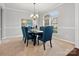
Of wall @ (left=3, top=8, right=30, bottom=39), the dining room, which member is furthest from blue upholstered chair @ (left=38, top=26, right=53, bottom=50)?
wall @ (left=3, top=8, right=30, bottom=39)

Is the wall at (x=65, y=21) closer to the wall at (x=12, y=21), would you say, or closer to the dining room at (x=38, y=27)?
the dining room at (x=38, y=27)

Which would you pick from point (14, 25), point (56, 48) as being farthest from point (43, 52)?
point (14, 25)

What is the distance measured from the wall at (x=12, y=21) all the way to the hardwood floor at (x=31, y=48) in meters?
0.14

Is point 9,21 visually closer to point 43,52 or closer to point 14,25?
point 14,25

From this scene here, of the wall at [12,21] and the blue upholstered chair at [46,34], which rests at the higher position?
the wall at [12,21]

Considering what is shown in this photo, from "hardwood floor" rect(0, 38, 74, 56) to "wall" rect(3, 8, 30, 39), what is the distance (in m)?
0.14

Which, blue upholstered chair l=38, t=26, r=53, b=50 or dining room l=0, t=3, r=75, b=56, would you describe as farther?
blue upholstered chair l=38, t=26, r=53, b=50

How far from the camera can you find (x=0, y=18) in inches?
74.9

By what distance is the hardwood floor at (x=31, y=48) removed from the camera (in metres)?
1.98

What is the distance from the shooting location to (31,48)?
213 centimetres

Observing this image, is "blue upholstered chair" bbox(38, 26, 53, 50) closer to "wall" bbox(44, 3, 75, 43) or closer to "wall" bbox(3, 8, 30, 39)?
"wall" bbox(44, 3, 75, 43)

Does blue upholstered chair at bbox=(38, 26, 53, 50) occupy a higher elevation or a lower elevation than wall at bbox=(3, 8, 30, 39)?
lower

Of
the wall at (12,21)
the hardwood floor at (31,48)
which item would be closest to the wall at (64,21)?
the hardwood floor at (31,48)

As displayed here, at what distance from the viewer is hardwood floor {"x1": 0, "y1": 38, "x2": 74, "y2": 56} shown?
1.98 meters
